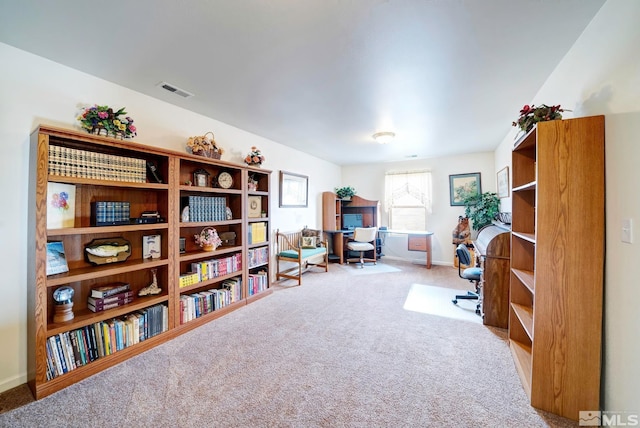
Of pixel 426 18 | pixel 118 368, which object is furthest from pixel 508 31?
pixel 118 368

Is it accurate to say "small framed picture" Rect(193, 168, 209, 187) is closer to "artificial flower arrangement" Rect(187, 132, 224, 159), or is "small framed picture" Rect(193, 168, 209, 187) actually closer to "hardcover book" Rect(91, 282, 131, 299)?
"artificial flower arrangement" Rect(187, 132, 224, 159)

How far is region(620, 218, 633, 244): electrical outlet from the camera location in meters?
1.18

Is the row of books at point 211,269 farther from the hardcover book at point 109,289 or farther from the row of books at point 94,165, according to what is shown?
the row of books at point 94,165

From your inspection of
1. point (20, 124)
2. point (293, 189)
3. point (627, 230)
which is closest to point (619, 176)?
point (627, 230)

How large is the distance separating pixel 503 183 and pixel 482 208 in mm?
726

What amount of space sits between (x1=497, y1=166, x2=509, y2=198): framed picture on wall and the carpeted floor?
7.96 feet

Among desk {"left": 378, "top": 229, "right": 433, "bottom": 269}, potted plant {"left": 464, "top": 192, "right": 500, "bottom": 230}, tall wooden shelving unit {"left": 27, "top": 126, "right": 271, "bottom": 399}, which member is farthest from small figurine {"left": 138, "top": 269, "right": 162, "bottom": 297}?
potted plant {"left": 464, "top": 192, "right": 500, "bottom": 230}

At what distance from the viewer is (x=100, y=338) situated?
194cm

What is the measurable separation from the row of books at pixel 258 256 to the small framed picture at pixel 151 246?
1124mm

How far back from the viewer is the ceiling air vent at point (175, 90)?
2262 millimetres

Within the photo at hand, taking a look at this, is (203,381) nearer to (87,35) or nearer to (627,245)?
(87,35)

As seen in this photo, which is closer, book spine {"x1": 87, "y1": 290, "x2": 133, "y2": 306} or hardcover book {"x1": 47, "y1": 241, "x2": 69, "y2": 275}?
hardcover book {"x1": 47, "y1": 241, "x2": 69, "y2": 275}

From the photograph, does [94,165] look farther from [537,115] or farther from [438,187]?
[438,187]

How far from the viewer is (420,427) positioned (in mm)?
1401
